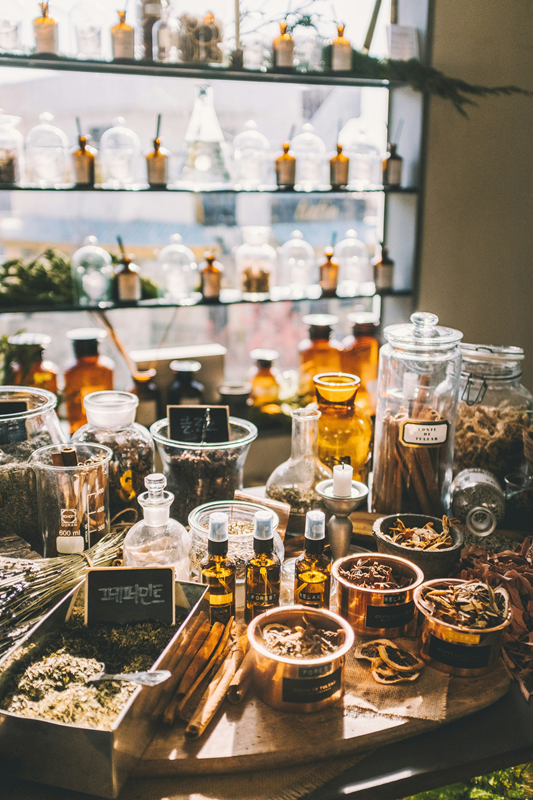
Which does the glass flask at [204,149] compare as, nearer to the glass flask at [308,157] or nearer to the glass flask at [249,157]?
the glass flask at [249,157]

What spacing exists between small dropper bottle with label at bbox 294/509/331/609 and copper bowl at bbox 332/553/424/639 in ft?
0.08

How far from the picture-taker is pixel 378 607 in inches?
39.9

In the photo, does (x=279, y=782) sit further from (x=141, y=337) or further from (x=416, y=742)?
(x=141, y=337)

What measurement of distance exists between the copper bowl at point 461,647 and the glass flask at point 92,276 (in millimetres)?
1662

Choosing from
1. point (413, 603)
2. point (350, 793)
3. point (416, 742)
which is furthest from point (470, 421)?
point (350, 793)

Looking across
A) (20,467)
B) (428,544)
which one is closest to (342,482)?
(428,544)

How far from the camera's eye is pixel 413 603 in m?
1.03

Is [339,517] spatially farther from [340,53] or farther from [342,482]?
[340,53]

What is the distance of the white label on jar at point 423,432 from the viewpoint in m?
1.34

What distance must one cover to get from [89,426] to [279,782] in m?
0.77

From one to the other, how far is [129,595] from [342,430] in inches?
25.4

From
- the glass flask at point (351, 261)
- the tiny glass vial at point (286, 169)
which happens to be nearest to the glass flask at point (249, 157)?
the tiny glass vial at point (286, 169)

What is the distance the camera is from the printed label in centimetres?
102

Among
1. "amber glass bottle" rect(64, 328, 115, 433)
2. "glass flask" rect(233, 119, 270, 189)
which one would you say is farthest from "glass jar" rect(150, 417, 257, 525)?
"glass flask" rect(233, 119, 270, 189)
